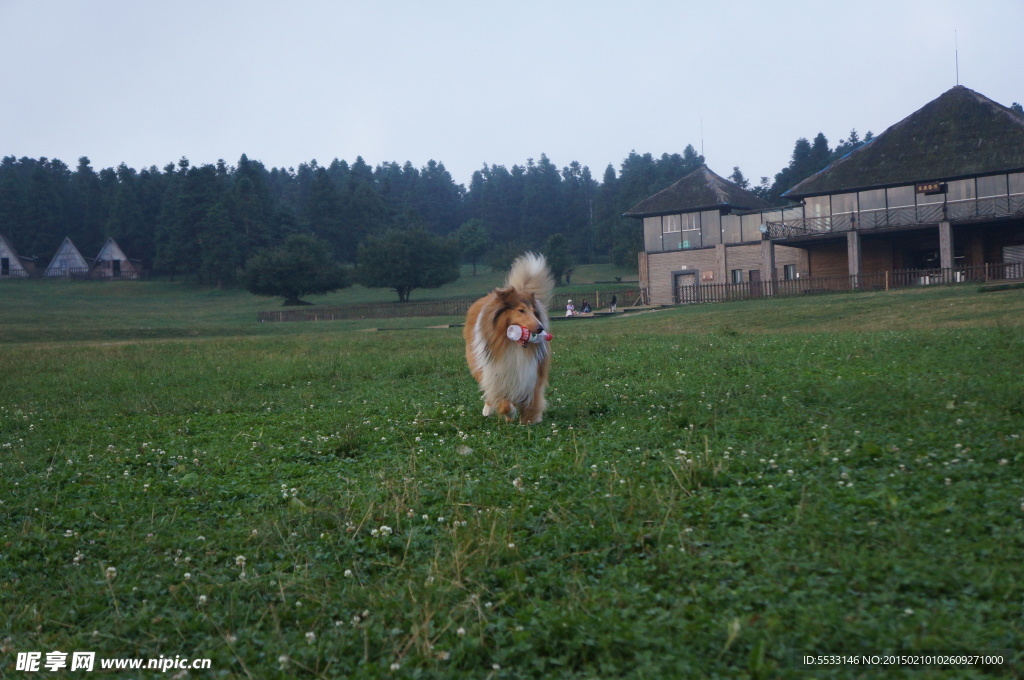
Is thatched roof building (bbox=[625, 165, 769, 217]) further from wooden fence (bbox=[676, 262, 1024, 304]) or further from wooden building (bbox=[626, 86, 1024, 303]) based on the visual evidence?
wooden fence (bbox=[676, 262, 1024, 304])

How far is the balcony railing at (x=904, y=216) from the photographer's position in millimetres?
42312

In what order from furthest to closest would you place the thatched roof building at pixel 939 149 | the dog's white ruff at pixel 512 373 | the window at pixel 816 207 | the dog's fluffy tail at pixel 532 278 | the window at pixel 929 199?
the window at pixel 816 207 < the window at pixel 929 199 < the thatched roof building at pixel 939 149 < the dog's fluffy tail at pixel 532 278 < the dog's white ruff at pixel 512 373

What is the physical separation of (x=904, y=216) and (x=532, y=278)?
4188 cm

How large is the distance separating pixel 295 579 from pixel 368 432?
3913mm

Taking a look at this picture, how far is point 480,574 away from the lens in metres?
4.66

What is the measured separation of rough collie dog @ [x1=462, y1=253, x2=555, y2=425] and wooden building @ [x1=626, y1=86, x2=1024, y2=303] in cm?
3507

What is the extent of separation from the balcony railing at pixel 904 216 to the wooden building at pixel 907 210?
2.2 inches

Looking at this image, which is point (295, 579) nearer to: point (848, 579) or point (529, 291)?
point (848, 579)

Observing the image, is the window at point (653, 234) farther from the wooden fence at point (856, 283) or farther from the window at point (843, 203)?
the window at point (843, 203)

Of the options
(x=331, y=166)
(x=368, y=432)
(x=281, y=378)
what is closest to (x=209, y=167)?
(x=331, y=166)

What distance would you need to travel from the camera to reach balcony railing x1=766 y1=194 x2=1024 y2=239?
139 feet

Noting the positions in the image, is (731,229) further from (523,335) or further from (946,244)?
(523,335)

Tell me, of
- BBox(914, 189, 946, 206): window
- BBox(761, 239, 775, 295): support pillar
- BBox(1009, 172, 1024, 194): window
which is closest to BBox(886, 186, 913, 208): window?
BBox(914, 189, 946, 206): window

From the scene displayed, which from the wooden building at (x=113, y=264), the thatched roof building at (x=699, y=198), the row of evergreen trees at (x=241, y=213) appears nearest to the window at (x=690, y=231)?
the thatched roof building at (x=699, y=198)
